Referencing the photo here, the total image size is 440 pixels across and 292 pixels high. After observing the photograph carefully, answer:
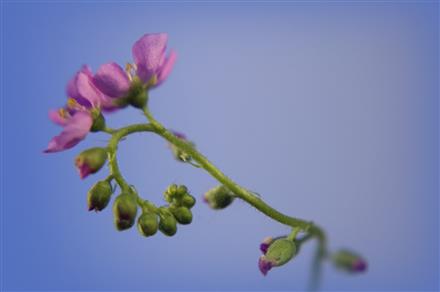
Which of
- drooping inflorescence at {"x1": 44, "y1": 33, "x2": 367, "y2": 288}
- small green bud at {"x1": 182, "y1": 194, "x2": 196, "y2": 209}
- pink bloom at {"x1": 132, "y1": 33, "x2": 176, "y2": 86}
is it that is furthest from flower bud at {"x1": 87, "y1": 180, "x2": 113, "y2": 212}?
pink bloom at {"x1": 132, "y1": 33, "x2": 176, "y2": 86}

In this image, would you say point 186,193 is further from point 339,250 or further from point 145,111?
point 339,250

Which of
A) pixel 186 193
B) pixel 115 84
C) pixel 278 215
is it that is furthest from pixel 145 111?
pixel 278 215

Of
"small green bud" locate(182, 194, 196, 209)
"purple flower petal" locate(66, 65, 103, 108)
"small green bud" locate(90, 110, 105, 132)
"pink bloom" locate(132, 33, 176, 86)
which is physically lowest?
"small green bud" locate(182, 194, 196, 209)

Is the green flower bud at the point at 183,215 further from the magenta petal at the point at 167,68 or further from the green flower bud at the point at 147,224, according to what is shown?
the magenta petal at the point at 167,68

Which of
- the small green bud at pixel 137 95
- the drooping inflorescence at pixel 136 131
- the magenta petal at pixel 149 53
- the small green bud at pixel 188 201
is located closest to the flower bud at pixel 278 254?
the drooping inflorescence at pixel 136 131

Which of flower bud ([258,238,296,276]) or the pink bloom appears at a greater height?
the pink bloom

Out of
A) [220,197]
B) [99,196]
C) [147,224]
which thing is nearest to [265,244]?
[220,197]

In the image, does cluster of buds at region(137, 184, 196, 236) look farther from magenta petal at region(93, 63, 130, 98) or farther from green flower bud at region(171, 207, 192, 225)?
magenta petal at region(93, 63, 130, 98)
